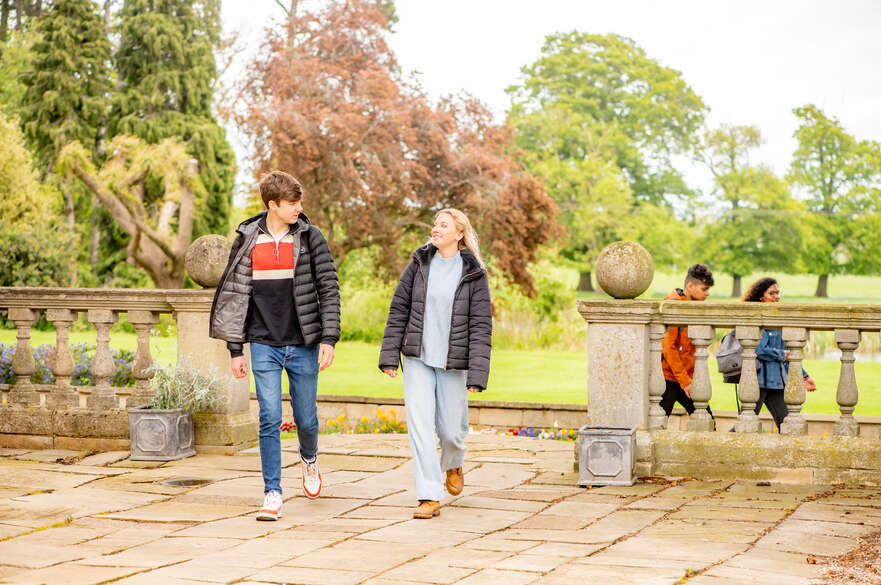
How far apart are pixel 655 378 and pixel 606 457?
2.30ft

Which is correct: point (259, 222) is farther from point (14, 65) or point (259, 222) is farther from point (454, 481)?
point (14, 65)

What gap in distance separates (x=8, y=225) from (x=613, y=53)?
2977 centimetres

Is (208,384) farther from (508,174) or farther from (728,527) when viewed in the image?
(508,174)

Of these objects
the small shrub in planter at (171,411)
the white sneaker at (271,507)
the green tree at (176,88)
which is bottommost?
the white sneaker at (271,507)

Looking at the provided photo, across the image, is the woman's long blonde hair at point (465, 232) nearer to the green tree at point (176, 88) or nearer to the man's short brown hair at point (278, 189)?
the man's short brown hair at point (278, 189)

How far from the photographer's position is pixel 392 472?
7316 mm

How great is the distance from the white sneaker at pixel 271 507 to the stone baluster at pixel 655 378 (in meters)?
2.76

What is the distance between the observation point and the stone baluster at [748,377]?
22.4 ft

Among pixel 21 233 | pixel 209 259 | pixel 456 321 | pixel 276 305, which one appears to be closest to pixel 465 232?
pixel 456 321

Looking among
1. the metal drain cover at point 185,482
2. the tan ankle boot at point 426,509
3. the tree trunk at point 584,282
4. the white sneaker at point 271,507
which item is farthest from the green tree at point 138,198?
the tree trunk at point 584,282

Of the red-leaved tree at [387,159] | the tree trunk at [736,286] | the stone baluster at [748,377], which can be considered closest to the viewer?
the stone baluster at [748,377]

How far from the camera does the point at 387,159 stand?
21.0 metres

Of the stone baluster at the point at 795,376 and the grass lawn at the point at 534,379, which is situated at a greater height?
the stone baluster at the point at 795,376

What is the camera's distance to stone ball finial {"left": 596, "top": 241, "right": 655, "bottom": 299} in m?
6.90
